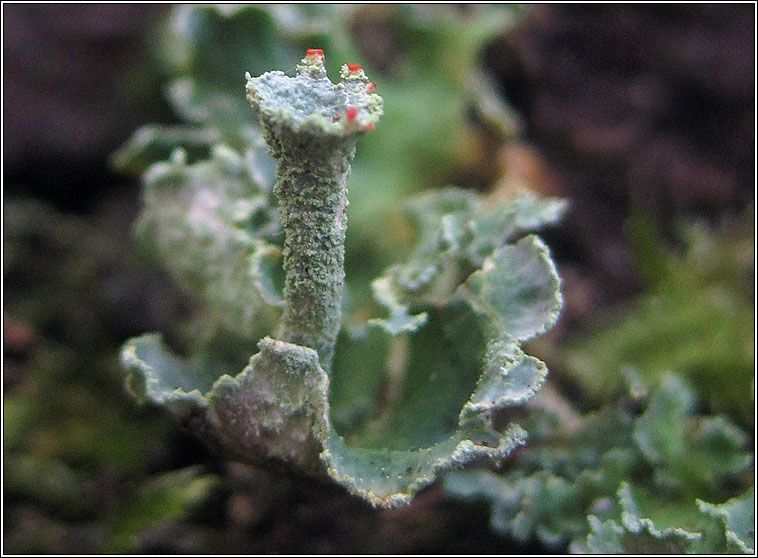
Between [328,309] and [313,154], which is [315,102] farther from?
[328,309]

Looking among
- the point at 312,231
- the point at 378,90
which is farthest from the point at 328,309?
the point at 378,90

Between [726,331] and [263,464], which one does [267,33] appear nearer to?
[263,464]

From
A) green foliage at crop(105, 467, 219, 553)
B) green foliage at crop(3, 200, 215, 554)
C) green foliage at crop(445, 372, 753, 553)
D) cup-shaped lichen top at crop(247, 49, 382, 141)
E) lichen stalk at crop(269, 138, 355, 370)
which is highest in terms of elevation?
cup-shaped lichen top at crop(247, 49, 382, 141)

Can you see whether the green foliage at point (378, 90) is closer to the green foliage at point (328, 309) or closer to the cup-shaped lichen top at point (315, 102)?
the green foliage at point (328, 309)

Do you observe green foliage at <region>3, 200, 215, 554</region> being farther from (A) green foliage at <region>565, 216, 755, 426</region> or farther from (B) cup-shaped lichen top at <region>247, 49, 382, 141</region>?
(A) green foliage at <region>565, 216, 755, 426</region>

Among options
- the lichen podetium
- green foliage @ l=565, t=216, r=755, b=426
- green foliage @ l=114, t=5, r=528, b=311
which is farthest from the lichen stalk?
green foliage @ l=565, t=216, r=755, b=426

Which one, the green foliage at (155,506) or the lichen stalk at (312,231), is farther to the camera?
the green foliage at (155,506)

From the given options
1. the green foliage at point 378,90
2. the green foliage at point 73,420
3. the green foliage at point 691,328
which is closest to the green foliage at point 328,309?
the green foliage at point 378,90
